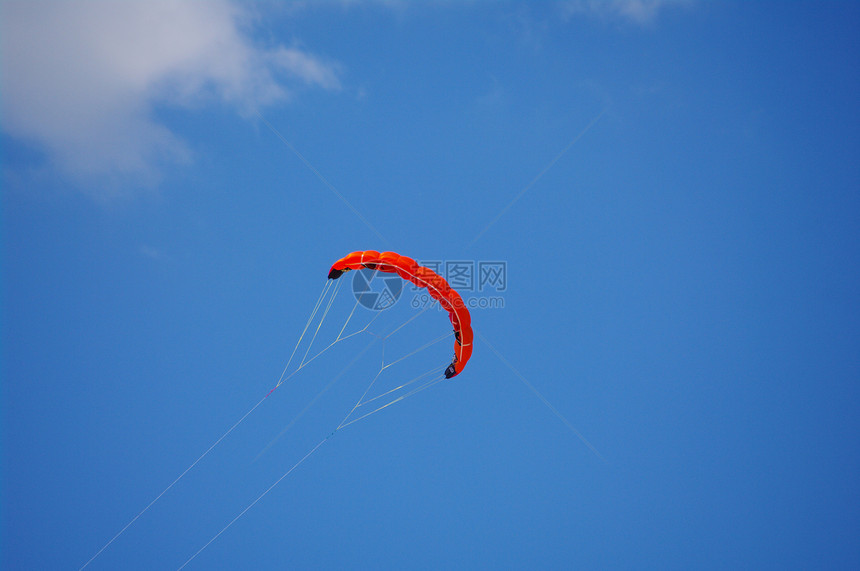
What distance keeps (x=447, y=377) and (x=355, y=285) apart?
173 inches

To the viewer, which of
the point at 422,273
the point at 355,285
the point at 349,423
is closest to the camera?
the point at 422,273

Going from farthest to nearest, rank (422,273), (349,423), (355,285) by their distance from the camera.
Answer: (355,285), (349,423), (422,273)

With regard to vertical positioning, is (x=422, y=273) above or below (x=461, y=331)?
above

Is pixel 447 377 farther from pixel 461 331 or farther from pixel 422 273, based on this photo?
pixel 422 273

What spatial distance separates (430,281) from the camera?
16078mm

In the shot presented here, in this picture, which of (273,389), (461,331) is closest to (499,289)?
(461,331)

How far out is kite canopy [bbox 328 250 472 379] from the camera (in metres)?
16.1

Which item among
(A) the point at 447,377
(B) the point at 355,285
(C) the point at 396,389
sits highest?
(B) the point at 355,285

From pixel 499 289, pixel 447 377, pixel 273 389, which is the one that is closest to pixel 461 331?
pixel 447 377

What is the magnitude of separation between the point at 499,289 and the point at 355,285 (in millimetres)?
4922

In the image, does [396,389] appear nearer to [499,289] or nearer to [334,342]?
[334,342]

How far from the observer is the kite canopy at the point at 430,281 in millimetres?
16125

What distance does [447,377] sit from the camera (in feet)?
55.3

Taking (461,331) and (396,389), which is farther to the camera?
(396,389)
